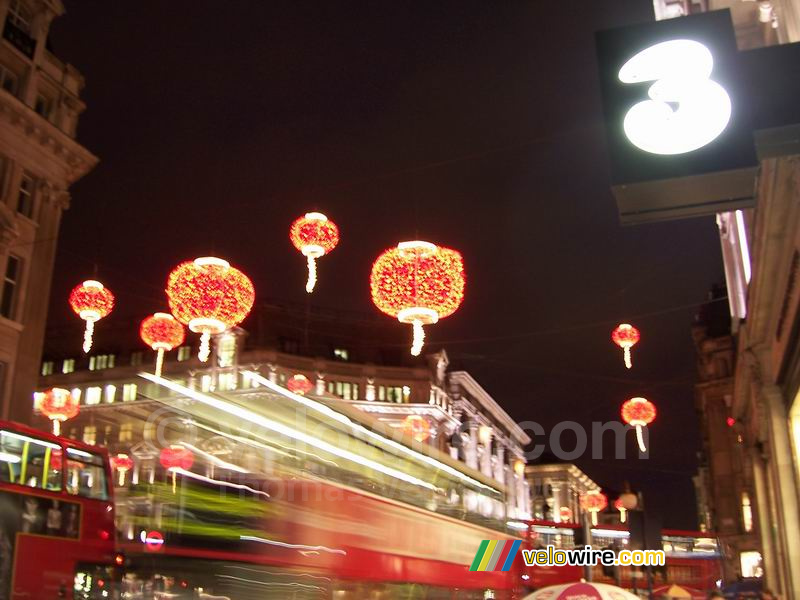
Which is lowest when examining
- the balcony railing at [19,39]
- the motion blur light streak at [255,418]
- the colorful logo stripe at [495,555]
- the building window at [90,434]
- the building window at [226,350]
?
the colorful logo stripe at [495,555]

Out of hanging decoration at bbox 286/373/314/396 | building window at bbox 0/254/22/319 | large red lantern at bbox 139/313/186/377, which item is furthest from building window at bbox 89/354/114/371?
hanging decoration at bbox 286/373/314/396

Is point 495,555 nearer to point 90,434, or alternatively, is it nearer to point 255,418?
point 255,418

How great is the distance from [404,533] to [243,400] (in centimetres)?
363

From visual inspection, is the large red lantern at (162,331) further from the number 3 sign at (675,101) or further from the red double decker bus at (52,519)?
the number 3 sign at (675,101)

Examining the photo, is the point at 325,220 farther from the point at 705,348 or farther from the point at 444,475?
the point at 705,348

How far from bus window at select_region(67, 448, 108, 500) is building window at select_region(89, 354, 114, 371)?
164ft

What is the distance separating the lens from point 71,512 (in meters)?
11.9

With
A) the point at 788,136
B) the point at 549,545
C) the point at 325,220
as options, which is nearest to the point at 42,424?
the point at 549,545

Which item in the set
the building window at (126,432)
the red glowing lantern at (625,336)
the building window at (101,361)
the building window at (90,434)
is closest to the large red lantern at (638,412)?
the red glowing lantern at (625,336)

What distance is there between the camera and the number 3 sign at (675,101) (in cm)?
502

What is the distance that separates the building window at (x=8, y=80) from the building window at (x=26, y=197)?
2688mm

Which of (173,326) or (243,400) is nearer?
(243,400)

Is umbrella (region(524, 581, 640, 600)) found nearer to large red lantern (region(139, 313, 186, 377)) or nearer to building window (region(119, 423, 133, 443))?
building window (region(119, 423, 133, 443))

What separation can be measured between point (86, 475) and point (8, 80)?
17.5 meters
